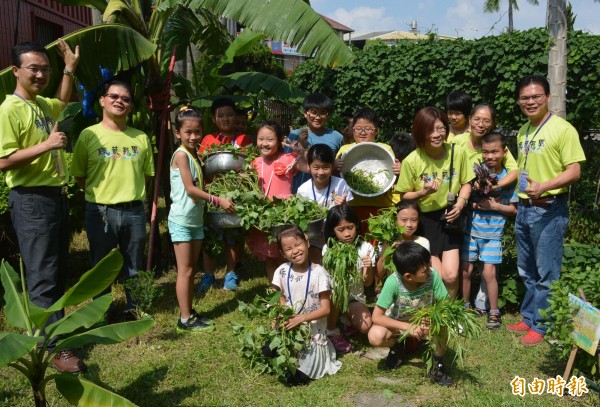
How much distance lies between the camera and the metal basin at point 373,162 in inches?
199

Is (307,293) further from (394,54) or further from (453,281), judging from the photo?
(394,54)

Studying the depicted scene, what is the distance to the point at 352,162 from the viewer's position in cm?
520

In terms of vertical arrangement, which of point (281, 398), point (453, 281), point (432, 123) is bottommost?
point (281, 398)

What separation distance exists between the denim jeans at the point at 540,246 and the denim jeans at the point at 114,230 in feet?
10.3

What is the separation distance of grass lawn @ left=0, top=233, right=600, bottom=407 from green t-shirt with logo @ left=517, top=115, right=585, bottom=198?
4.28 feet

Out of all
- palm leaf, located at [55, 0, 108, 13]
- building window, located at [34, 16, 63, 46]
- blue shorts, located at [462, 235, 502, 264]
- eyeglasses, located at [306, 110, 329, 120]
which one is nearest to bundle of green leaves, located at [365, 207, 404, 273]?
blue shorts, located at [462, 235, 502, 264]

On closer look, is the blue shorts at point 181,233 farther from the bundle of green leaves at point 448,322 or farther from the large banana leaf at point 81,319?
the bundle of green leaves at point 448,322

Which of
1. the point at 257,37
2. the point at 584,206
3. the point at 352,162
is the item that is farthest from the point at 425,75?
the point at 352,162

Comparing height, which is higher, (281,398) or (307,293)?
(307,293)

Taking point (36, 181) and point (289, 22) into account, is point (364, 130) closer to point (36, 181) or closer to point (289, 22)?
point (289, 22)

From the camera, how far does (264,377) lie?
4059 millimetres

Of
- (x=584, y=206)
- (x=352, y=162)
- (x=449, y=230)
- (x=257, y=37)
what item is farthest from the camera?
(x=584, y=206)

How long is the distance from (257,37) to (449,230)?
3.06 metres

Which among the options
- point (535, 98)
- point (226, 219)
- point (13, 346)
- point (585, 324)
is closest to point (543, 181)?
point (535, 98)
